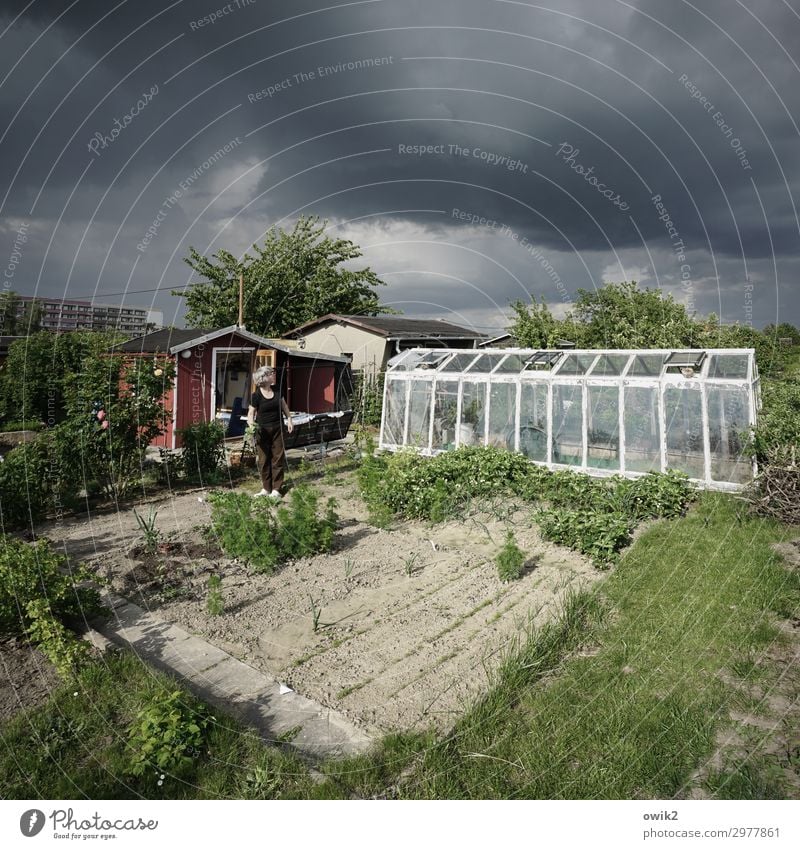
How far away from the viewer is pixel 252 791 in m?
3.29

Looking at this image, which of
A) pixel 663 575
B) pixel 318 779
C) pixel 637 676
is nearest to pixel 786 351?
pixel 663 575

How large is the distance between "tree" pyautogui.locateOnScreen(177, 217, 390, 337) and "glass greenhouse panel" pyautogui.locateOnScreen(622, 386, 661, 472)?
79.8ft

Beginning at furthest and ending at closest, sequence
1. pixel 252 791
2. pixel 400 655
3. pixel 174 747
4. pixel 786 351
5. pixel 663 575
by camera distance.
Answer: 1. pixel 786 351
2. pixel 663 575
3. pixel 400 655
4. pixel 174 747
5. pixel 252 791

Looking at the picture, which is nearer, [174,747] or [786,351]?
[174,747]

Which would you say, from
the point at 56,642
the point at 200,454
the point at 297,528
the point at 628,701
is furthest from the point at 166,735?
the point at 200,454

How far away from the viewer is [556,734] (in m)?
3.83

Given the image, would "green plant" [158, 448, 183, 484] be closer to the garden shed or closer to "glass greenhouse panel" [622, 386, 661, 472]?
the garden shed

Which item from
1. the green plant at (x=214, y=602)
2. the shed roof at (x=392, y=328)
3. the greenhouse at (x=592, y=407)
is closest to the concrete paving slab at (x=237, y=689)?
the green plant at (x=214, y=602)

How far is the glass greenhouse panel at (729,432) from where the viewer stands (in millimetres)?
10406

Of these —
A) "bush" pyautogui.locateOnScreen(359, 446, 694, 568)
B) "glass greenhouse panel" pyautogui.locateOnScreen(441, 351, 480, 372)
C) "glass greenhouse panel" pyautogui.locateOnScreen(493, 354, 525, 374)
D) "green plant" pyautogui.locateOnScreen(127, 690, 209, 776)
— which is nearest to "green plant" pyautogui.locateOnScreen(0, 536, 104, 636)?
"green plant" pyautogui.locateOnScreen(127, 690, 209, 776)

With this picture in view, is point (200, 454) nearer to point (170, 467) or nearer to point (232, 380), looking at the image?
point (170, 467)

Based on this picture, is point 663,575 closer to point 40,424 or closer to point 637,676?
point 637,676

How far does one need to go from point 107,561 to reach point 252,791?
4.86m

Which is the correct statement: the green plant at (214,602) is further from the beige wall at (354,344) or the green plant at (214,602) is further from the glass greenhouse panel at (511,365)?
the beige wall at (354,344)
